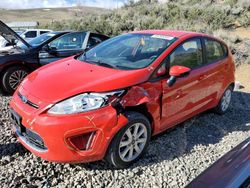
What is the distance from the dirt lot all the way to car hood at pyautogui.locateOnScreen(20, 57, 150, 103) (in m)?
0.86

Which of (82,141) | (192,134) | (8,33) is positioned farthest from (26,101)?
(8,33)

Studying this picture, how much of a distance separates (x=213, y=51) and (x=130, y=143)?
262 cm

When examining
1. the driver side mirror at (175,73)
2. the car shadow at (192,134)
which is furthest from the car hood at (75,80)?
the car shadow at (192,134)

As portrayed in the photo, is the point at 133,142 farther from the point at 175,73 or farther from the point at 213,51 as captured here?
the point at 213,51

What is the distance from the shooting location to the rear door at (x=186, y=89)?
15.1ft

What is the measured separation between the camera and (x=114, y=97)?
3.89 meters

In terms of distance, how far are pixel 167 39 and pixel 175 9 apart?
63.5 ft

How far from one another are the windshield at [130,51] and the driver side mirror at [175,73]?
0.97ft

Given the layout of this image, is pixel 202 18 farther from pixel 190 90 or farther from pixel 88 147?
pixel 88 147

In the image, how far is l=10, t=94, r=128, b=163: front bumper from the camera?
11.9 feet

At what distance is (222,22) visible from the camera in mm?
19844

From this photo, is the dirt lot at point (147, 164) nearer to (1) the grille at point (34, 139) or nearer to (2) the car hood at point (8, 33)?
(1) the grille at point (34, 139)

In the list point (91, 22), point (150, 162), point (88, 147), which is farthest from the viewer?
point (91, 22)

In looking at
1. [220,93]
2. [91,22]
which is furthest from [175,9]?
[220,93]
